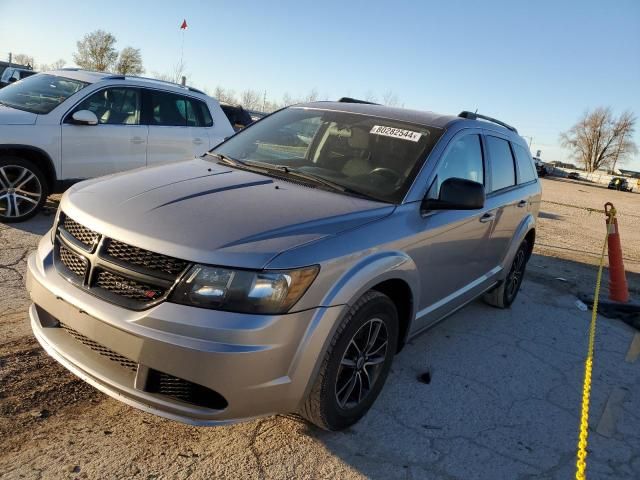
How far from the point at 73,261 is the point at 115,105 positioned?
15.3 ft

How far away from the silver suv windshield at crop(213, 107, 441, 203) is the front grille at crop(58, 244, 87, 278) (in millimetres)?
1391

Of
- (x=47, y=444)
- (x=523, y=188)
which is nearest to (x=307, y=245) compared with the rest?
(x=47, y=444)

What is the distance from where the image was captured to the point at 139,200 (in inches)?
107

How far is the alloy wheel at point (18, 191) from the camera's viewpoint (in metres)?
5.98

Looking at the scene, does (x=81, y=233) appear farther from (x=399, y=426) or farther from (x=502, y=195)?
(x=502, y=195)

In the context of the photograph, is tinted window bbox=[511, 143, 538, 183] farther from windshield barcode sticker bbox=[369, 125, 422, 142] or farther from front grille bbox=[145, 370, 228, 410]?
front grille bbox=[145, 370, 228, 410]

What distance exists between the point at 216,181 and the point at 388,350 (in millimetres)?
1409

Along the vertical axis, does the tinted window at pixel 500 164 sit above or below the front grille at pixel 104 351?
above

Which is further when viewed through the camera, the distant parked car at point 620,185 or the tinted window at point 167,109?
the distant parked car at point 620,185

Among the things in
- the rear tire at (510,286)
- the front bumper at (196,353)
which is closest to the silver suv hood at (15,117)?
the front bumper at (196,353)

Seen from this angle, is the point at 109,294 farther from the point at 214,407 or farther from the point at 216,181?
the point at 216,181

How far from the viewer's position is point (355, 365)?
9.48 ft

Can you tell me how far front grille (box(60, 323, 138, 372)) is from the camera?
2422 mm

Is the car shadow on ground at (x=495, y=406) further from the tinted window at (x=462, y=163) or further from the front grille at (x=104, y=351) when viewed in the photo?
the tinted window at (x=462, y=163)
